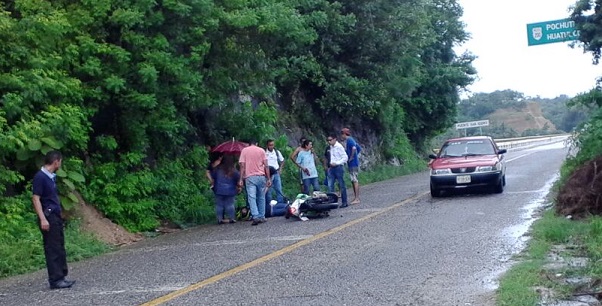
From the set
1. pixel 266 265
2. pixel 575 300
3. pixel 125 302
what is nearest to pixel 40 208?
pixel 125 302

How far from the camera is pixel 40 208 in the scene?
33.8 ft

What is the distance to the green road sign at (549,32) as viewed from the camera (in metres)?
24.8

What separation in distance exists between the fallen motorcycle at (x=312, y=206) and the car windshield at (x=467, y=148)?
5427 millimetres

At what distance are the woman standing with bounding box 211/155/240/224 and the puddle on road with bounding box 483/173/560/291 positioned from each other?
603cm

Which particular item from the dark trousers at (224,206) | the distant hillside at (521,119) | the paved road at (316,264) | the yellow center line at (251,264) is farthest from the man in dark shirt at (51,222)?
the distant hillside at (521,119)

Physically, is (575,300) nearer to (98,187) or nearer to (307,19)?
(98,187)

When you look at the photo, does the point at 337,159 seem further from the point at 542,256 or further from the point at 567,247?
the point at 542,256

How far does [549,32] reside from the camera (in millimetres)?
25469

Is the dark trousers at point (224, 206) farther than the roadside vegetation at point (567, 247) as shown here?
Yes

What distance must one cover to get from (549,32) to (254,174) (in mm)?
13118

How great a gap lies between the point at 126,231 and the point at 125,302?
23.7ft

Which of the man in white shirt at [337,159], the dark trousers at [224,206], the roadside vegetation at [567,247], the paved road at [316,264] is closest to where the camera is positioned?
the roadside vegetation at [567,247]

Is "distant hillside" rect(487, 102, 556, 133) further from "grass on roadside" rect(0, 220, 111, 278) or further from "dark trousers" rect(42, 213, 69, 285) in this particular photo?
"dark trousers" rect(42, 213, 69, 285)

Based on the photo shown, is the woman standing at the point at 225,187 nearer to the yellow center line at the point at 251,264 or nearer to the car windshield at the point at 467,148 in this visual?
the yellow center line at the point at 251,264
